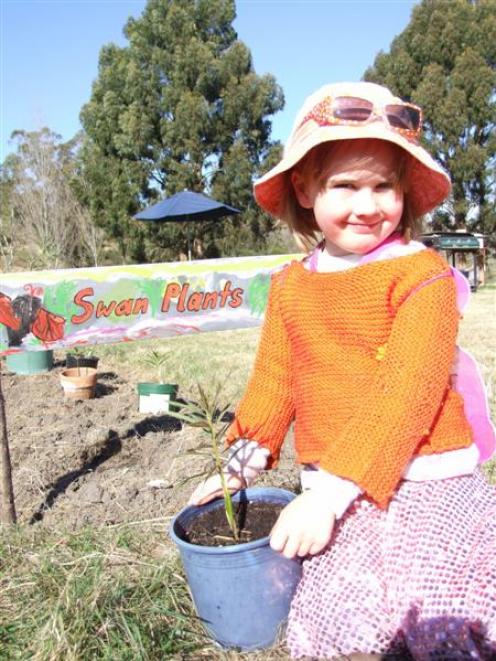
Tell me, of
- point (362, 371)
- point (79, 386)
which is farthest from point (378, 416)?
point (79, 386)

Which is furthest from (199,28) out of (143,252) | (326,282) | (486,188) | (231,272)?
(326,282)

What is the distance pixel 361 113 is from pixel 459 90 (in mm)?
23839

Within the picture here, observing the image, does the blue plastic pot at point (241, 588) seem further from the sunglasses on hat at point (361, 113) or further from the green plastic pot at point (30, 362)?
the green plastic pot at point (30, 362)

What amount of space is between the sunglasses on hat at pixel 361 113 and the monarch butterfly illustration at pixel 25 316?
6.43ft

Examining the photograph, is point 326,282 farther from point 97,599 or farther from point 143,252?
point 143,252

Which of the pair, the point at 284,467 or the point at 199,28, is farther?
the point at 199,28

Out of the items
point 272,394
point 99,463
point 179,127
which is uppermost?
point 179,127

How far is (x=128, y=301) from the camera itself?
11.1 ft

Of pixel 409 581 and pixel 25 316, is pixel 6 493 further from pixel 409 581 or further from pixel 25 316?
pixel 409 581

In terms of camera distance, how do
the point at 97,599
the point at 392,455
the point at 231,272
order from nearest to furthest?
1. the point at 392,455
2. the point at 97,599
3. the point at 231,272

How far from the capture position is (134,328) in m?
3.42

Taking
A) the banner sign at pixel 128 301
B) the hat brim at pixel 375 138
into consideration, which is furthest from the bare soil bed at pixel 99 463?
the hat brim at pixel 375 138

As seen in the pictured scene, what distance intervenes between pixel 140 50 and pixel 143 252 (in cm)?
753

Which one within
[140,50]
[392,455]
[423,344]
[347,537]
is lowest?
[347,537]
